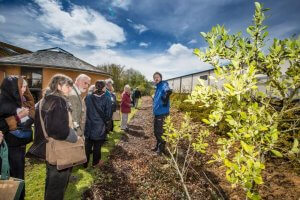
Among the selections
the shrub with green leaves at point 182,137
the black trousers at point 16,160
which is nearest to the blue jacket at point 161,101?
the shrub with green leaves at point 182,137

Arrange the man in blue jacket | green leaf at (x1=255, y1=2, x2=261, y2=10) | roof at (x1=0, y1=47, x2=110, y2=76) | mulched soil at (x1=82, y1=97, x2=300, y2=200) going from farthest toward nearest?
roof at (x1=0, y1=47, x2=110, y2=76)
the man in blue jacket
mulched soil at (x1=82, y1=97, x2=300, y2=200)
green leaf at (x1=255, y1=2, x2=261, y2=10)

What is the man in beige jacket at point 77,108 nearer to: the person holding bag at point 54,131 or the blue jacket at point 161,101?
the person holding bag at point 54,131

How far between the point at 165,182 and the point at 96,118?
2222 mm

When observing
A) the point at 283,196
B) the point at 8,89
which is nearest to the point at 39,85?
the point at 8,89

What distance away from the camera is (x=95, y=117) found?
439cm

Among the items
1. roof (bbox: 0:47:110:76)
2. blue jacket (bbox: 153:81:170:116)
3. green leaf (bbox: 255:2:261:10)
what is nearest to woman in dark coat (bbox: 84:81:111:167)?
blue jacket (bbox: 153:81:170:116)

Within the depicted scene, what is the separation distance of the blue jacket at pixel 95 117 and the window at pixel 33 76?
14971mm

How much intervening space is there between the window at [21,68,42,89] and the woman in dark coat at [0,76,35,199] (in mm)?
16101

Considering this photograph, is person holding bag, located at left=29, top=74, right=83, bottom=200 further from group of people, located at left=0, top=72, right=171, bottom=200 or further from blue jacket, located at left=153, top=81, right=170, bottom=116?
blue jacket, located at left=153, top=81, right=170, bottom=116

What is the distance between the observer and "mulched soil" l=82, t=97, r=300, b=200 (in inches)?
137

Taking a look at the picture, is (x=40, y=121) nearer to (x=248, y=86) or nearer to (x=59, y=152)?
(x=59, y=152)

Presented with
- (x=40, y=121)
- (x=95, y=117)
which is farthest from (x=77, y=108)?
(x=95, y=117)

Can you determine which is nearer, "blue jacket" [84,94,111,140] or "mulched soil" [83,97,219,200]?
"mulched soil" [83,97,219,200]

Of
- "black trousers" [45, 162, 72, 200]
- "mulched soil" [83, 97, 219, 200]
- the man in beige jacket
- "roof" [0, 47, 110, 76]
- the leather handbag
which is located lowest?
"mulched soil" [83, 97, 219, 200]
